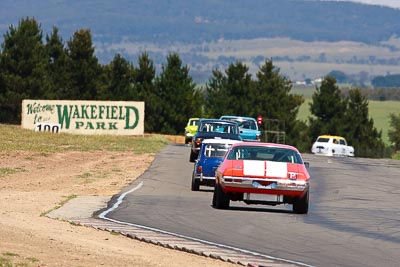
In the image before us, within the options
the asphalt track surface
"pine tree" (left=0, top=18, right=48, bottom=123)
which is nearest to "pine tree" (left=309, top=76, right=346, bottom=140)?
"pine tree" (left=0, top=18, right=48, bottom=123)

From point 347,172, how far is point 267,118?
62936mm

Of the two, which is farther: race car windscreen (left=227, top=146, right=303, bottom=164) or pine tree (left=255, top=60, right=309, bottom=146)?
pine tree (left=255, top=60, right=309, bottom=146)

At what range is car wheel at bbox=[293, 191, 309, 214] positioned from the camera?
946 inches

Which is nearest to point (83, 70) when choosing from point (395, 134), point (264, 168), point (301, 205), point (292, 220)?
point (395, 134)

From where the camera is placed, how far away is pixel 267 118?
106 meters

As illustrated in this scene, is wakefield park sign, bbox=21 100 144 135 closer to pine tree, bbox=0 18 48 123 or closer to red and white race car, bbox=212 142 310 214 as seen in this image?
pine tree, bbox=0 18 48 123

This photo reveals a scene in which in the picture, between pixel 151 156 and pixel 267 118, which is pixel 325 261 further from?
pixel 267 118

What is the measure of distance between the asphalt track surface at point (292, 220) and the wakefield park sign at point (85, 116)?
28175mm

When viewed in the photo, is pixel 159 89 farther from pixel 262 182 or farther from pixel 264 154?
pixel 262 182

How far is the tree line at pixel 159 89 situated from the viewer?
270ft

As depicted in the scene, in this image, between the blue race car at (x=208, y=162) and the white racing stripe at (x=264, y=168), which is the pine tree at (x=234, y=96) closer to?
the blue race car at (x=208, y=162)

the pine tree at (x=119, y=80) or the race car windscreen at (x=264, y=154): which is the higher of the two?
the pine tree at (x=119, y=80)

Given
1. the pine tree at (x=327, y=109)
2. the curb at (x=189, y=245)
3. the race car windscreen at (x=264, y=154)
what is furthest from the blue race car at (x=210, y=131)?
the pine tree at (x=327, y=109)

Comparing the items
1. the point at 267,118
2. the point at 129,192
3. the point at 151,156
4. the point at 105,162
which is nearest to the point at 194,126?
the point at 151,156
